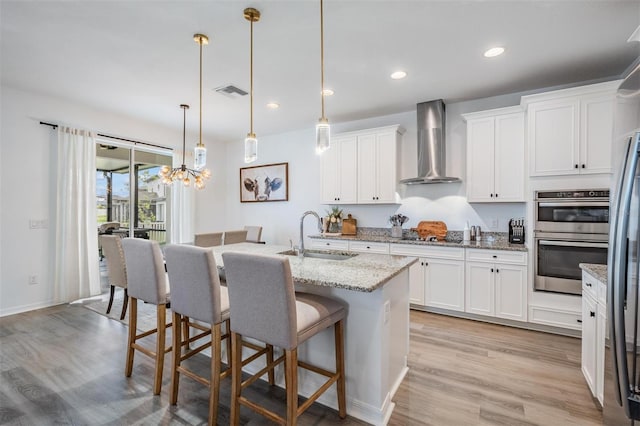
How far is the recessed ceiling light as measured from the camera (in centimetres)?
265

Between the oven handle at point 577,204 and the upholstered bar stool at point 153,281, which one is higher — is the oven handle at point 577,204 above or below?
above

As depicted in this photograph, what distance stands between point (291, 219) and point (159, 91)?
2.82 meters

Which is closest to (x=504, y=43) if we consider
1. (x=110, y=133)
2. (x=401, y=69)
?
(x=401, y=69)

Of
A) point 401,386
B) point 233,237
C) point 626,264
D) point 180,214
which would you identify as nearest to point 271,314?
point 401,386

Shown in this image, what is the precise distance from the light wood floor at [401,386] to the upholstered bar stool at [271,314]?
40cm

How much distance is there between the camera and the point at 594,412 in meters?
1.89

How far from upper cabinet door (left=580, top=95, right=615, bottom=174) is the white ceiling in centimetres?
41

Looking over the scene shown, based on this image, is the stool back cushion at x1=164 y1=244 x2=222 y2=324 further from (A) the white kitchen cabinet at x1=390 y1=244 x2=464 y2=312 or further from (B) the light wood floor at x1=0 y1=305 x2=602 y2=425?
(A) the white kitchen cabinet at x1=390 y1=244 x2=464 y2=312

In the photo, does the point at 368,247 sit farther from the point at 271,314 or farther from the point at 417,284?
the point at 271,314

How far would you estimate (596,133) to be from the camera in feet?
9.48

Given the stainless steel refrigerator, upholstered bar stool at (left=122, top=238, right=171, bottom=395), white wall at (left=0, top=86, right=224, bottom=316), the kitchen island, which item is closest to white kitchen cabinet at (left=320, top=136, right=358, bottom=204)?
the kitchen island

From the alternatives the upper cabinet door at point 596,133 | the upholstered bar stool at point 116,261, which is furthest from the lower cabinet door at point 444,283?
the upholstered bar stool at point 116,261

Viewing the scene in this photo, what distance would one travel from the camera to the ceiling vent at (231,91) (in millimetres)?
3430

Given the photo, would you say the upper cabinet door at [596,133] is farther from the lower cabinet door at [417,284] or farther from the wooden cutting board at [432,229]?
the lower cabinet door at [417,284]
